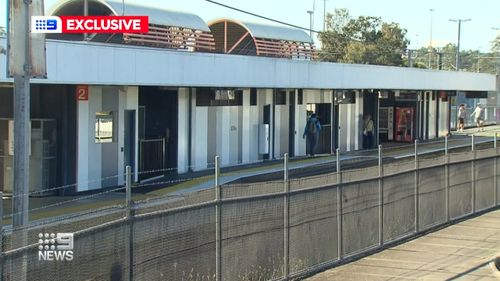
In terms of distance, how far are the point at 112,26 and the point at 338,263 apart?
5968mm

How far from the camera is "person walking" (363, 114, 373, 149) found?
3638cm

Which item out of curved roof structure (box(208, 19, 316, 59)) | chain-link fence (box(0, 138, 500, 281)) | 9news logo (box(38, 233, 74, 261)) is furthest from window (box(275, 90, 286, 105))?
9news logo (box(38, 233, 74, 261))

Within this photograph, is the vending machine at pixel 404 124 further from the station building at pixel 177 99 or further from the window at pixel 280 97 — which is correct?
the window at pixel 280 97

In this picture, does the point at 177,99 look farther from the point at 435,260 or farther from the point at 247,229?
the point at 247,229

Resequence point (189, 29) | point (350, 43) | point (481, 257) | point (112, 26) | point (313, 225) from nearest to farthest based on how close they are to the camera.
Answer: point (112, 26)
point (313, 225)
point (481, 257)
point (189, 29)
point (350, 43)

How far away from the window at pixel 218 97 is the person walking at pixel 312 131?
13.9 ft

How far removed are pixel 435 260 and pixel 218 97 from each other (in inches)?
580

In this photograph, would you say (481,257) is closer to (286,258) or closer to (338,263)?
(338,263)

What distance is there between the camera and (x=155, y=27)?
23953mm

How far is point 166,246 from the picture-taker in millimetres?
7684

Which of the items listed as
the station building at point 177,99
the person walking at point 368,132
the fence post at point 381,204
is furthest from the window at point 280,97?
the fence post at point 381,204

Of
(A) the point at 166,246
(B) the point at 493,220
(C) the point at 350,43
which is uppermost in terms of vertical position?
(C) the point at 350,43

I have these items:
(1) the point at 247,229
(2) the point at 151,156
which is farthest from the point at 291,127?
(1) the point at 247,229

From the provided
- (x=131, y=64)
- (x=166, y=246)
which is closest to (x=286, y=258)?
(x=166, y=246)
